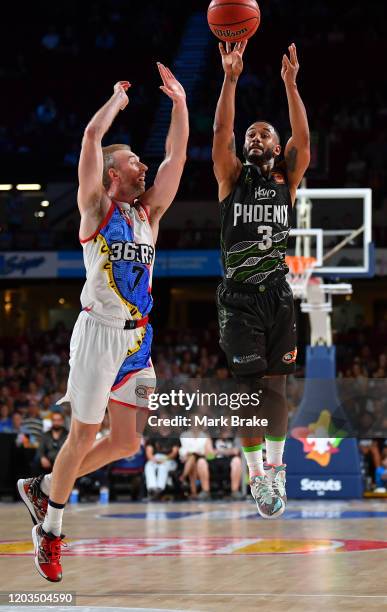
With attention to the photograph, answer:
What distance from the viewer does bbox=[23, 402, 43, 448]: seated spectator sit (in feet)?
55.0

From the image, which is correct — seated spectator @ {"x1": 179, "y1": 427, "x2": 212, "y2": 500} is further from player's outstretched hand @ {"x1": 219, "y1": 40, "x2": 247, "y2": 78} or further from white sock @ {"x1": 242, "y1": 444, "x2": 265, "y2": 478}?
player's outstretched hand @ {"x1": 219, "y1": 40, "x2": 247, "y2": 78}

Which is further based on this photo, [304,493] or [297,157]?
[304,493]

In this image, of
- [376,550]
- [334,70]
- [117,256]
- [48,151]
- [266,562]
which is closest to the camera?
[117,256]

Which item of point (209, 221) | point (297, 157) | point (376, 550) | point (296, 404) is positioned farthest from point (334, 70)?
point (297, 157)

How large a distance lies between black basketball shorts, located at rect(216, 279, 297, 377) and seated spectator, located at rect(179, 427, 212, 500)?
9506 mm

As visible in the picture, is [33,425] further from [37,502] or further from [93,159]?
[93,159]

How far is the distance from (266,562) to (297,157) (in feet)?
13.7

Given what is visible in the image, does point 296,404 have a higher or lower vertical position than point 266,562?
higher

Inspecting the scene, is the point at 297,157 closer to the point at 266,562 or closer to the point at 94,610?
the point at 94,610

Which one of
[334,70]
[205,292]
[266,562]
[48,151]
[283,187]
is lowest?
[266,562]

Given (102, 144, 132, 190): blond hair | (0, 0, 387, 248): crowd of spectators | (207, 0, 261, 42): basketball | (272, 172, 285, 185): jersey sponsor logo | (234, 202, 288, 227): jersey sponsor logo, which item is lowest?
(234, 202, 288, 227): jersey sponsor logo

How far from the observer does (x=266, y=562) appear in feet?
30.2

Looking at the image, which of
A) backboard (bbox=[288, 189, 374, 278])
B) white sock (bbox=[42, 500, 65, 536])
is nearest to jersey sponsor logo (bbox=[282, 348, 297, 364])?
white sock (bbox=[42, 500, 65, 536])

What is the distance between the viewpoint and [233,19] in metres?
6.34
